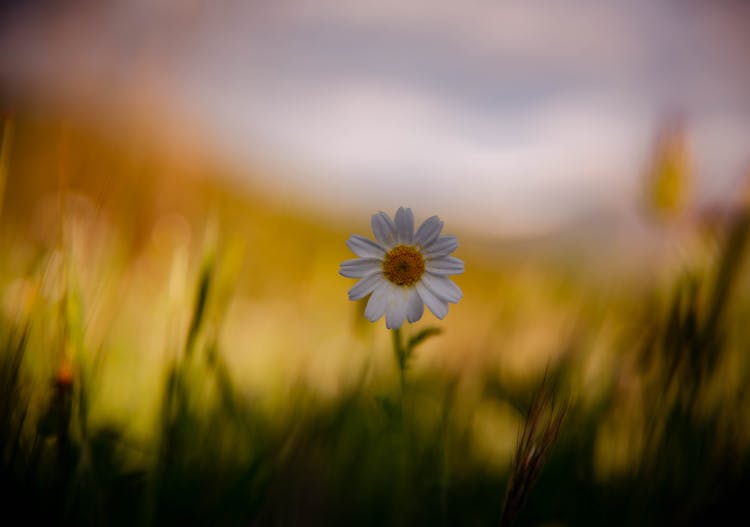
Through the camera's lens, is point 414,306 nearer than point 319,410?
Yes

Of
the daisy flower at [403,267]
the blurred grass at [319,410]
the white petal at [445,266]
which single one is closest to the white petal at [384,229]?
the daisy flower at [403,267]

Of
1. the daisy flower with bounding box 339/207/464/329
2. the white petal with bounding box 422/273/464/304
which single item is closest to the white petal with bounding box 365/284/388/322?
the daisy flower with bounding box 339/207/464/329

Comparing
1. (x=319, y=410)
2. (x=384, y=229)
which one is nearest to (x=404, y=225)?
(x=384, y=229)

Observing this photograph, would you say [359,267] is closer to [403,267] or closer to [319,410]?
[403,267]

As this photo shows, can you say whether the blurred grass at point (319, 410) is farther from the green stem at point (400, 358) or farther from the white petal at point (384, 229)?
the white petal at point (384, 229)

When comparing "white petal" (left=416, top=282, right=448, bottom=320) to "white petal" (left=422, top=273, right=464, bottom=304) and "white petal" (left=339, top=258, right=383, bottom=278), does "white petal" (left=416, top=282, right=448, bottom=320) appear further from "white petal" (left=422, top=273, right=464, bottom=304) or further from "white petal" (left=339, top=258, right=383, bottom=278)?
"white petal" (left=339, top=258, right=383, bottom=278)

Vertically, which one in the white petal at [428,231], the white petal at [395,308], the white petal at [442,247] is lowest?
the white petal at [395,308]
